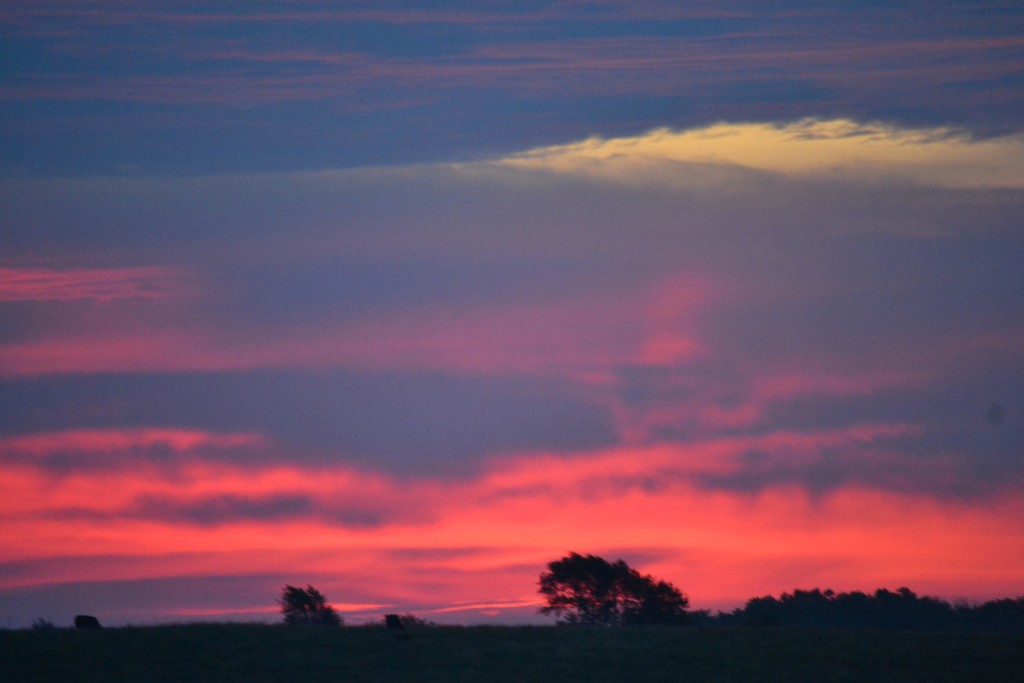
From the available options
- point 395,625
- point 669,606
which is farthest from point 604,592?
point 395,625

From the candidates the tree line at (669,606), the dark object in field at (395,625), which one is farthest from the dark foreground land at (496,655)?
the tree line at (669,606)

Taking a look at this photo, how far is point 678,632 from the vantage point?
30.8m

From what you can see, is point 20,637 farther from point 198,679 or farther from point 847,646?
point 847,646

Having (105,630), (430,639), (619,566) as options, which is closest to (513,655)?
(430,639)

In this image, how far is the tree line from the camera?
183 feet

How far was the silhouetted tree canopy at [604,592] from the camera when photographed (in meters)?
57.8

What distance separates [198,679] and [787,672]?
12.6m

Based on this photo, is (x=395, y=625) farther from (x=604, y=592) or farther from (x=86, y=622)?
(x=604, y=592)

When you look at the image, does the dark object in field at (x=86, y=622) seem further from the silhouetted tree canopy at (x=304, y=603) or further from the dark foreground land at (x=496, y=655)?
the silhouetted tree canopy at (x=304, y=603)

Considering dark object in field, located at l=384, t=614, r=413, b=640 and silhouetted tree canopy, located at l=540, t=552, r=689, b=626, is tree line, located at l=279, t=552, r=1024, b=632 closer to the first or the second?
silhouetted tree canopy, located at l=540, t=552, r=689, b=626

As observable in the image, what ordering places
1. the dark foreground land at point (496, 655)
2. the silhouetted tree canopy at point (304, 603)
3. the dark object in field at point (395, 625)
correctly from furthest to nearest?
the silhouetted tree canopy at point (304, 603), the dark object in field at point (395, 625), the dark foreground land at point (496, 655)

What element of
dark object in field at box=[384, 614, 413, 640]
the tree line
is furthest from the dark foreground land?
the tree line

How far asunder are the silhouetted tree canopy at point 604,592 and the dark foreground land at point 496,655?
2707 centimetres

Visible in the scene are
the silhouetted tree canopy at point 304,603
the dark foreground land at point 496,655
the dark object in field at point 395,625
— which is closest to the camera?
the dark foreground land at point 496,655
